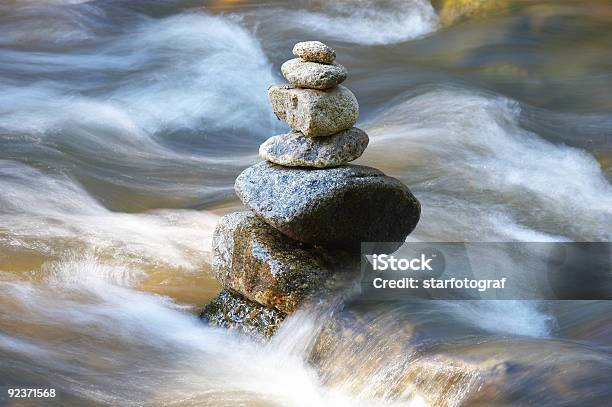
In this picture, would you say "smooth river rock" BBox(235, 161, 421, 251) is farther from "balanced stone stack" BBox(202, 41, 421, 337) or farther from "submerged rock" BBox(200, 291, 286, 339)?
"submerged rock" BBox(200, 291, 286, 339)

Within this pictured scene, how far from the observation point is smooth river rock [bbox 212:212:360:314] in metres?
6.70

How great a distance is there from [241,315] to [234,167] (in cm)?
406

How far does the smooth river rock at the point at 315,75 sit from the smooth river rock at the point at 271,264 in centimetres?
98

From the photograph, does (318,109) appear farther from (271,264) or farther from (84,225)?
(84,225)

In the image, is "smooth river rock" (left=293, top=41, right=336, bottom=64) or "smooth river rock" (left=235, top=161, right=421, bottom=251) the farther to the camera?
"smooth river rock" (left=293, top=41, right=336, bottom=64)

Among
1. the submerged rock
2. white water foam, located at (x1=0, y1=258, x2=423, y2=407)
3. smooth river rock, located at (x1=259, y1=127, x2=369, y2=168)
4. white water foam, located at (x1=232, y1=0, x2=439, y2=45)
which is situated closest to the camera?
white water foam, located at (x1=0, y1=258, x2=423, y2=407)

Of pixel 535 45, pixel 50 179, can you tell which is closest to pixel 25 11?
pixel 50 179

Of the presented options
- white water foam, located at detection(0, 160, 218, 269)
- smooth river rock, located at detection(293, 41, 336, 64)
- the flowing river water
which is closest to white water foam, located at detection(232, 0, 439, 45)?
the flowing river water

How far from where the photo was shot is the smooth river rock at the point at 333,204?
257 inches

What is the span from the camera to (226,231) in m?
7.09

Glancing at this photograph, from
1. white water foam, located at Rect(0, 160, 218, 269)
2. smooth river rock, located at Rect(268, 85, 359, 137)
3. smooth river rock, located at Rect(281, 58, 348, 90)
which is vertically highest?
smooth river rock, located at Rect(281, 58, 348, 90)

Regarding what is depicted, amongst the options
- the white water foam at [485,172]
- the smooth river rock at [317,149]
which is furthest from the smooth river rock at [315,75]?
the white water foam at [485,172]

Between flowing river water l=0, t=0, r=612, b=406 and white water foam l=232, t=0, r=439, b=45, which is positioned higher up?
white water foam l=232, t=0, r=439, b=45

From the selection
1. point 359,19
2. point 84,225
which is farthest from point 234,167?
point 359,19
